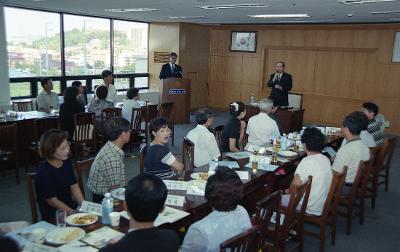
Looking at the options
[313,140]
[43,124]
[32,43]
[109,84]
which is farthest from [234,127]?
[32,43]

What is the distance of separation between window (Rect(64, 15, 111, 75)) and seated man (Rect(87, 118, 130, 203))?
6.82 m

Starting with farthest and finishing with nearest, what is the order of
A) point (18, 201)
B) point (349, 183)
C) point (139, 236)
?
point (18, 201), point (349, 183), point (139, 236)

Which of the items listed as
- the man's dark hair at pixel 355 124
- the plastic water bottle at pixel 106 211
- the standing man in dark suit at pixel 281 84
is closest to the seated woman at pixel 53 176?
the plastic water bottle at pixel 106 211

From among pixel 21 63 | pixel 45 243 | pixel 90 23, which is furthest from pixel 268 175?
pixel 90 23

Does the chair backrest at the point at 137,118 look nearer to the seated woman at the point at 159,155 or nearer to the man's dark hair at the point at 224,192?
the seated woman at the point at 159,155

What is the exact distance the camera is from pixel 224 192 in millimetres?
2217

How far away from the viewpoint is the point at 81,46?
9695 millimetres

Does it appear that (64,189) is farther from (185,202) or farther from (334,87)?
(334,87)

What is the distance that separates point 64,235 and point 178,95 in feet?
24.0

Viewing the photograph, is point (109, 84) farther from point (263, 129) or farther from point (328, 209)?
point (328, 209)

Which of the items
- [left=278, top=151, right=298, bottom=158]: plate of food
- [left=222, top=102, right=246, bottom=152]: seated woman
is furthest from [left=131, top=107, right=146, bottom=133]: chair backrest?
[left=278, top=151, right=298, bottom=158]: plate of food

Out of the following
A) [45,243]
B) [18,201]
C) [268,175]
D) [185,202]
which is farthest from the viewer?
[18,201]

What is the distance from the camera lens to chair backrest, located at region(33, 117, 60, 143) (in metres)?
5.66

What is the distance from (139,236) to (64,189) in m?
1.59
